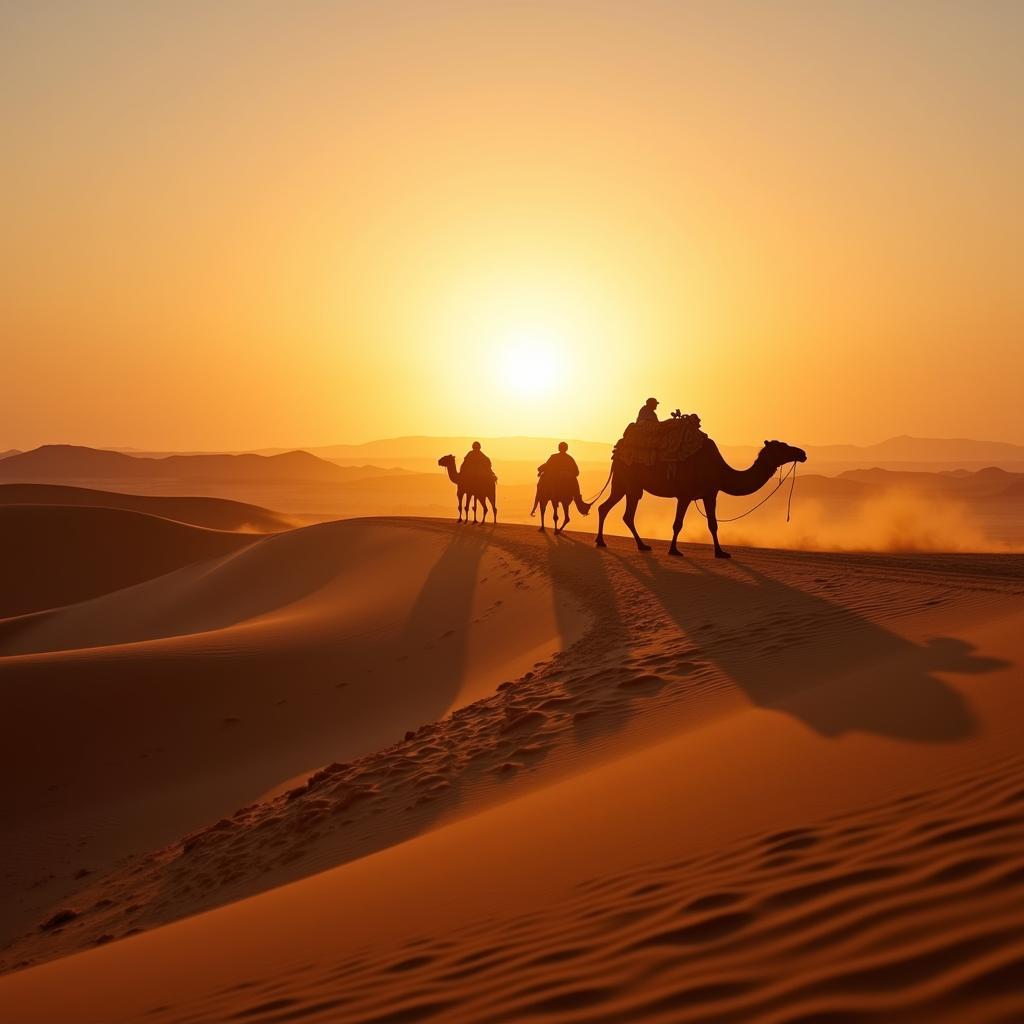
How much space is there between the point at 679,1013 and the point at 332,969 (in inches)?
69.8

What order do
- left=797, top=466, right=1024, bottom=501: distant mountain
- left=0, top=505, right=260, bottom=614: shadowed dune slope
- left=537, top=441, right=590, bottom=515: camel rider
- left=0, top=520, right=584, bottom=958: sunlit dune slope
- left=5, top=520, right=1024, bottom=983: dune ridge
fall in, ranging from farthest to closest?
left=797, top=466, right=1024, bottom=501: distant mountain, left=0, top=505, right=260, bottom=614: shadowed dune slope, left=537, top=441, right=590, bottom=515: camel rider, left=0, top=520, right=584, bottom=958: sunlit dune slope, left=5, top=520, right=1024, bottom=983: dune ridge

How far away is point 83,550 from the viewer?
139ft

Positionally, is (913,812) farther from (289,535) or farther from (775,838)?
(289,535)

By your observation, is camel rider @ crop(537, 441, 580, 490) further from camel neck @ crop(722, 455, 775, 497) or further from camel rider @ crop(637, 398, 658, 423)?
camel neck @ crop(722, 455, 775, 497)

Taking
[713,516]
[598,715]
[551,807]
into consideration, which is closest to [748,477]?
[713,516]

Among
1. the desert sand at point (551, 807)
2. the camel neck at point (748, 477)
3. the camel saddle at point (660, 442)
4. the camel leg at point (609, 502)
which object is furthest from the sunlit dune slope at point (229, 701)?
the camel neck at point (748, 477)

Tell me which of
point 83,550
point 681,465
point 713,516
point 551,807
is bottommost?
point 551,807

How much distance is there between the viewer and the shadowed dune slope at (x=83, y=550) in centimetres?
3944

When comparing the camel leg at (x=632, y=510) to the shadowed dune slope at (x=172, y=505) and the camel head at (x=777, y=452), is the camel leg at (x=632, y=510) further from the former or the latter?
the shadowed dune slope at (x=172, y=505)

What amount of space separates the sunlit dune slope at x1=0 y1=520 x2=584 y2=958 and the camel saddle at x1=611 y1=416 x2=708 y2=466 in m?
3.04

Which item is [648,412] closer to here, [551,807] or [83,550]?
[551,807]

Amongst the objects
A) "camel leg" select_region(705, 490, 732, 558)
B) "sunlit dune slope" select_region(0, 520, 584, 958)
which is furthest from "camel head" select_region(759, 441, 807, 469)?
"sunlit dune slope" select_region(0, 520, 584, 958)

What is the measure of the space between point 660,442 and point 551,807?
11387mm

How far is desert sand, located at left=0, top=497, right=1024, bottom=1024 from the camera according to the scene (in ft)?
10.3
